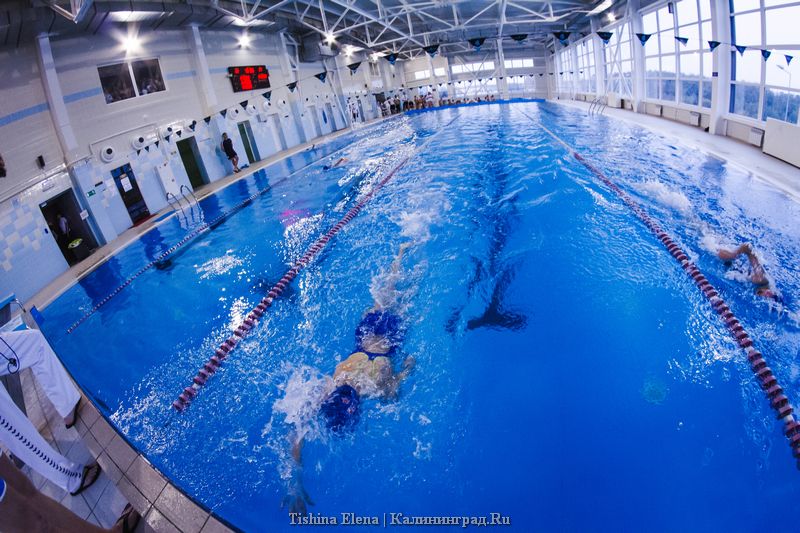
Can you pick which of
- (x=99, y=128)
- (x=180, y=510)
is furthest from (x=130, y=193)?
(x=180, y=510)

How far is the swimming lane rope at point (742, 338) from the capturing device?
255cm

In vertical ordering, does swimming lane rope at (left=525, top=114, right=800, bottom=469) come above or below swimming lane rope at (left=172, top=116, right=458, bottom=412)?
below

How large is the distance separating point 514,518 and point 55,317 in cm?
619

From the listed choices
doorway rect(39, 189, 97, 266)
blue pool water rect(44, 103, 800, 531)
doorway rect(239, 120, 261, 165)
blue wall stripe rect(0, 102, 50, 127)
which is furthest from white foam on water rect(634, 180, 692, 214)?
doorway rect(239, 120, 261, 165)

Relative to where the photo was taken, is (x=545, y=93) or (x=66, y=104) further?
(x=545, y=93)

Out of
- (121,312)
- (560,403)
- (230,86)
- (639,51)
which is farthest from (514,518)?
(639,51)

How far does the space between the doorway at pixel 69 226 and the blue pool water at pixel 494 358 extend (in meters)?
0.81

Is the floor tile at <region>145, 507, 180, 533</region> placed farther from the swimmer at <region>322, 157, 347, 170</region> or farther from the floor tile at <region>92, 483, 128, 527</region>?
the swimmer at <region>322, 157, 347, 170</region>

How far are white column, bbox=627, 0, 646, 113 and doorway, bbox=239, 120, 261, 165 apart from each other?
13.0m

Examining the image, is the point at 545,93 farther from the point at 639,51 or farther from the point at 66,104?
the point at 66,104

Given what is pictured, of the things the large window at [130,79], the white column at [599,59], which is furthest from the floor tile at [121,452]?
the white column at [599,59]

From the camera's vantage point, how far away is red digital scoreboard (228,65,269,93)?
1269 cm

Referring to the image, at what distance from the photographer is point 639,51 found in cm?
1288

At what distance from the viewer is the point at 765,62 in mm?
7320
